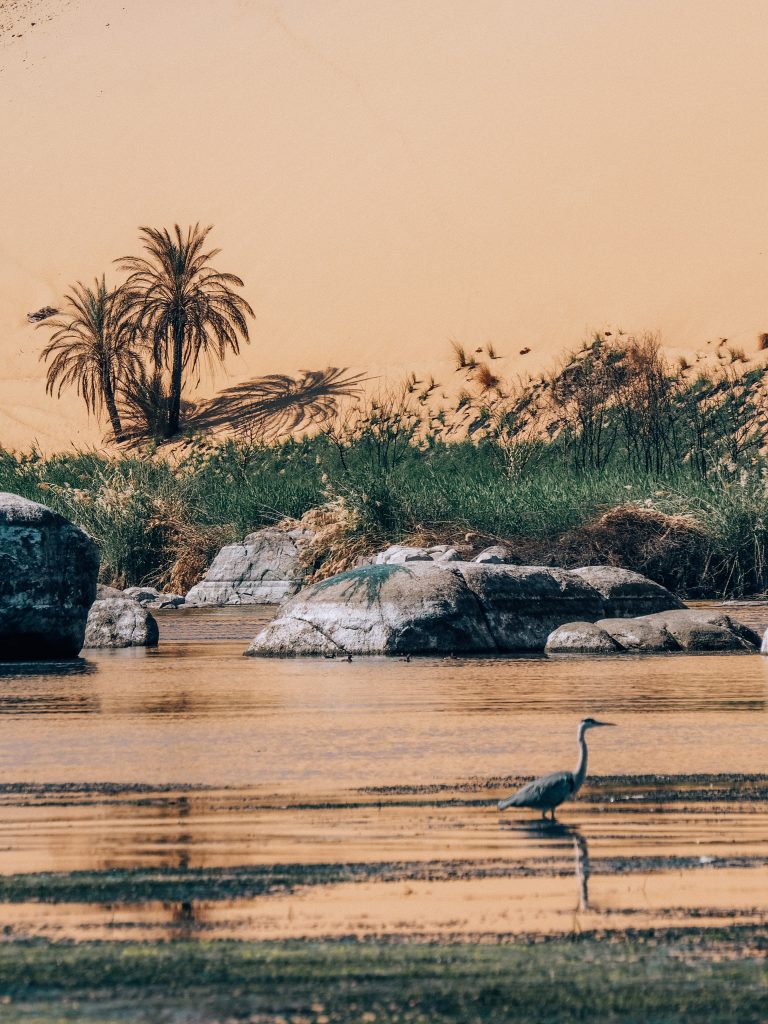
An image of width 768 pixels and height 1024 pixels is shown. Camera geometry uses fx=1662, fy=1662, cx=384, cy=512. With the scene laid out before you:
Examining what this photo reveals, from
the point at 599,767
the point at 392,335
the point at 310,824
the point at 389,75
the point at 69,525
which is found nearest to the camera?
the point at 310,824

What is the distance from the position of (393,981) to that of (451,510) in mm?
19428

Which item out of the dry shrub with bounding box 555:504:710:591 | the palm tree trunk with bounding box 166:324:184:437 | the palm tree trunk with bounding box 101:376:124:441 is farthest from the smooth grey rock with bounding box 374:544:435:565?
the palm tree trunk with bounding box 101:376:124:441

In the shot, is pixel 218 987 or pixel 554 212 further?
pixel 554 212

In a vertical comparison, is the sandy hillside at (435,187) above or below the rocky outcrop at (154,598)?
above

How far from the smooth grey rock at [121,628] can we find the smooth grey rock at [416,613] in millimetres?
1689

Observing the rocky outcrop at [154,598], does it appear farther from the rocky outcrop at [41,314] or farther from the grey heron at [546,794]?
the rocky outcrop at [41,314]

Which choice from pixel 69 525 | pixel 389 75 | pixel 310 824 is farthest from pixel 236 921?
pixel 389 75

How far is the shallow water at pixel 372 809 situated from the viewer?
4.38 meters

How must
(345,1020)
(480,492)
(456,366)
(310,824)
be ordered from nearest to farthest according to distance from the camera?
(345,1020) → (310,824) → (480,492) → (456,366)

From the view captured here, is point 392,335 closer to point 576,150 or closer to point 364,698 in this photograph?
point 576,150

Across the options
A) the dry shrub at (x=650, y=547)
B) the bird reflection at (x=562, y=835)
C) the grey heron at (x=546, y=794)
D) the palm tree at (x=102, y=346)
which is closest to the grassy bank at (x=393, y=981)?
the bird reflection at (x=562, y=835)

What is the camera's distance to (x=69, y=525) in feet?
43.8

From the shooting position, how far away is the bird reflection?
15.8 ft

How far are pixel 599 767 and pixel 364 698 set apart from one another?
311cm
